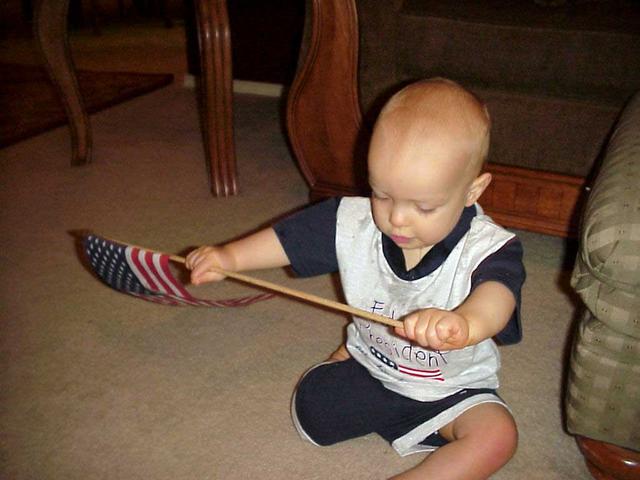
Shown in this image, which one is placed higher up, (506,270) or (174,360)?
(506,270)

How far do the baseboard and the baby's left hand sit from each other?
1.94 meters

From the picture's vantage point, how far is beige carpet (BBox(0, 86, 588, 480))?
2.68ft

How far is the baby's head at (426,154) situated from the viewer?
26.3 inches

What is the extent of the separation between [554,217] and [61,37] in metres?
1.22

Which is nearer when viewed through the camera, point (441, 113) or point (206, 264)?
point (441, 113)

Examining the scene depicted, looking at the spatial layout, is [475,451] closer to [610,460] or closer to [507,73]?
[610,460]

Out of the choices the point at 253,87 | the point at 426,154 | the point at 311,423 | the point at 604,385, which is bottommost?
the point at 253,87

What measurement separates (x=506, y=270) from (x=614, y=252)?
0.11 metres

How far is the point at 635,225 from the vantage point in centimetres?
65

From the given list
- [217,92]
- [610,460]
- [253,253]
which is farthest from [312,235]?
[217,92]

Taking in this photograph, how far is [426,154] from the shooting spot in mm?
667

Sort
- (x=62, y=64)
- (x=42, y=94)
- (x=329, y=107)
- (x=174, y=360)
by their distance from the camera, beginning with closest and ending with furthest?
(x=174, y=360), (x=329, y=107), (x=62, y=64), (x=42, y=94)

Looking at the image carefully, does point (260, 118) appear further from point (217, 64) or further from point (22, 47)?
point (22, 47)

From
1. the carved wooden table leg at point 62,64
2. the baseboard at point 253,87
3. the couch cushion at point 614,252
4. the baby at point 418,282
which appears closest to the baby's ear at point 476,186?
the baby at point 418,282
